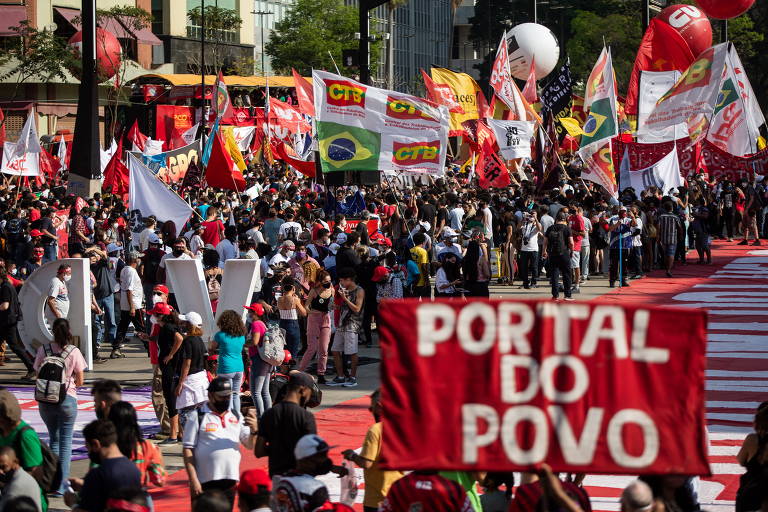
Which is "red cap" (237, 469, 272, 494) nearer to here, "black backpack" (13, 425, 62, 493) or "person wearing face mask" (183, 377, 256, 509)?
"person wearing face mask" (183, 377, 256, 509)

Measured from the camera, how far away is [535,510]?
21.9 feet

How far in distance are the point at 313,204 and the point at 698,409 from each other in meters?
22.8

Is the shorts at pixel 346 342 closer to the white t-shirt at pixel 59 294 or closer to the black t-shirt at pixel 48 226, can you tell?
the white t-shirt at pixel 59 294

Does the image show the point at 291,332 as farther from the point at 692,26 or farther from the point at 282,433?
the point at 692,26

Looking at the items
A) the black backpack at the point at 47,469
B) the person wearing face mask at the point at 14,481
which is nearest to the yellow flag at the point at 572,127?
the black backpack at the point at 47,469

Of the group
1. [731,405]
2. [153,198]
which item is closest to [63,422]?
[731,405]

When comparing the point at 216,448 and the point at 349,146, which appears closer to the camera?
the point at 216,448

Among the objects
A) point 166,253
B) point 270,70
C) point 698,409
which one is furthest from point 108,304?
point 270,70

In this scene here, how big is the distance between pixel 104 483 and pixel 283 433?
58.1 inches

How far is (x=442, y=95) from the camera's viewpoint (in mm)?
37969

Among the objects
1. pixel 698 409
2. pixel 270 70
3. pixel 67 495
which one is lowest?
pixel 67 495

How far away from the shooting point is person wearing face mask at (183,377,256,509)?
28.4 feet

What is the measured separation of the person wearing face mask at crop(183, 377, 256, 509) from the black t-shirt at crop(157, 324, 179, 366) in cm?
369

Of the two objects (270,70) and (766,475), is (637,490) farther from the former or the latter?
(270,70)
